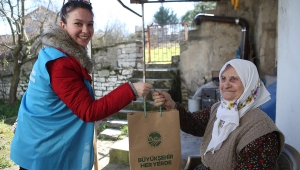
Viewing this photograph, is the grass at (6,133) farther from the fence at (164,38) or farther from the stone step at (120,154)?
the fence at (164,38)

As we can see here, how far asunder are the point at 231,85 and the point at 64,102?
3.38 feet

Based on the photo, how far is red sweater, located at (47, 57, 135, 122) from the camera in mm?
1209

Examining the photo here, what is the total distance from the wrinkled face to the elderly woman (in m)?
0.60

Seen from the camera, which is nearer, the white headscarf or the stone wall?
the white headscarf

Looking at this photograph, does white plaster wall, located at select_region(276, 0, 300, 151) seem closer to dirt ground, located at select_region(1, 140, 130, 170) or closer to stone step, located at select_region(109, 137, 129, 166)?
stone step, located at select_region(109, 137, 129, 166)

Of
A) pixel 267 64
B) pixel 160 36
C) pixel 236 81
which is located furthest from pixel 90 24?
pixel 160 36

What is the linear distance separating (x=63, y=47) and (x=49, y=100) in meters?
0.31

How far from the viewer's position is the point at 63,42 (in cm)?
133

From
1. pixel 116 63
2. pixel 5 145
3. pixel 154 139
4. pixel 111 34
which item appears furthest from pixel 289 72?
pixel 111 34

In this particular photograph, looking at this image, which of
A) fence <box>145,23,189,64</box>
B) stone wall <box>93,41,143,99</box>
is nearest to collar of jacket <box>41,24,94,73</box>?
stone wall <box>93,41,143,99</box>

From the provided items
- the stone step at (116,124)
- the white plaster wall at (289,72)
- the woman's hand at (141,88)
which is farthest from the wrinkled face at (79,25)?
the stone step at (116,124)

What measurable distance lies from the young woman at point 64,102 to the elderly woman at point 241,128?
19.5 inches

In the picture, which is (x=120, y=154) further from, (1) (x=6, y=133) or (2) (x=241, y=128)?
(1) (x=6, y=133)

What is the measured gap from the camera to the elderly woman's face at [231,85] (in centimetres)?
148
